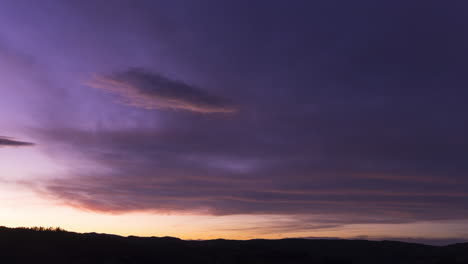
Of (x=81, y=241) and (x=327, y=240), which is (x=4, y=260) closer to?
(x=81, y=241)

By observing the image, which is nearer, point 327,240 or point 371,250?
point 371,250

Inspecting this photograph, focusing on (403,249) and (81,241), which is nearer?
(81,241)

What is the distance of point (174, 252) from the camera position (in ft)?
96.8

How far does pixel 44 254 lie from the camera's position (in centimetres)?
2419

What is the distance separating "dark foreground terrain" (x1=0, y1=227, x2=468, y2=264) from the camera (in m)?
24.5

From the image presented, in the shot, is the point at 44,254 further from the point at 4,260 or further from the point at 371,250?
the point at 371,250

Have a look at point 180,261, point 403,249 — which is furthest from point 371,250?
point 180,261

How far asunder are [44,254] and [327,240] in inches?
1074

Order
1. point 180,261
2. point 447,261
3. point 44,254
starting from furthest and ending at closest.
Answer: point 447,261, point 180,261, point 44,254

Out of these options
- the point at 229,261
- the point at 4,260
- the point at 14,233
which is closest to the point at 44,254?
the point at 4,260

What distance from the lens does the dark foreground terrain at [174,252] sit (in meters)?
24.5

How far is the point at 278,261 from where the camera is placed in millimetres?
30469

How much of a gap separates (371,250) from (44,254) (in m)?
25.3

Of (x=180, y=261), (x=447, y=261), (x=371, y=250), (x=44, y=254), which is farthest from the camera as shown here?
(x=371, y=250)
